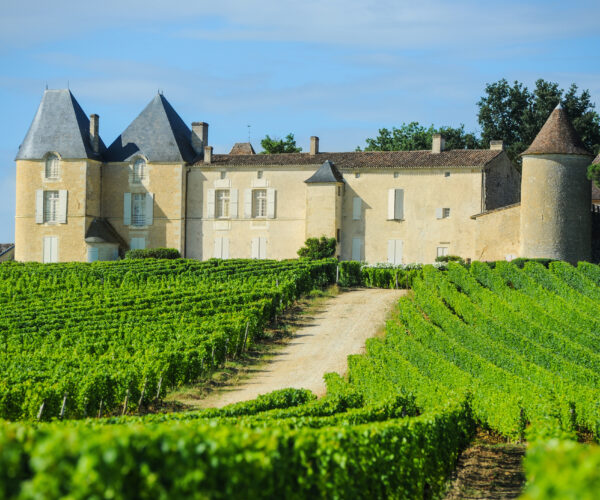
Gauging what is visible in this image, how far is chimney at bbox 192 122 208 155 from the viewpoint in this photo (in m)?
44.4

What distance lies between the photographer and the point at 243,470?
20.7ft

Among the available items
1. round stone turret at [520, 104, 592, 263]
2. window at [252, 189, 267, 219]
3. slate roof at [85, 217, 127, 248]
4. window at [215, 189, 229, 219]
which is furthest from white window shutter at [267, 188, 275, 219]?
round stone turret at [520, 104, 592, 263]

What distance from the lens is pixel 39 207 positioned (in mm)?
42438

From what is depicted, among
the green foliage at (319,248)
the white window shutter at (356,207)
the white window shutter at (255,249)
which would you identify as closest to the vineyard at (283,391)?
the green foliage at (319,248)

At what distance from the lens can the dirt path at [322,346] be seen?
19.9 metres

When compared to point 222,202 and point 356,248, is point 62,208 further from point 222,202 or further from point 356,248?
point 356,248

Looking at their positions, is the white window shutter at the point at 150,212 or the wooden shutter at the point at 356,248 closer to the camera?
the wooden shutter at the point at 356,248

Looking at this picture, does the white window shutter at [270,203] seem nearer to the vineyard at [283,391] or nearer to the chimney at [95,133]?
the vineyard at [283,391]

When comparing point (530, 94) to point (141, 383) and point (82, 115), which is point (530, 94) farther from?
point (141, 383)

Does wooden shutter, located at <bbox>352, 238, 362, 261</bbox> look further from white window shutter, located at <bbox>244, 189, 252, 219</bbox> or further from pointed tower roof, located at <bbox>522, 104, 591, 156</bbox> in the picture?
pointed tower roof, located at <bbox>522, 104, 591, 156</bbox>

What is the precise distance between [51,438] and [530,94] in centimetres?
5028

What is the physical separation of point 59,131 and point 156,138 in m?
5.19

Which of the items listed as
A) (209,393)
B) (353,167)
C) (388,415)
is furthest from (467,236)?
(388,415)

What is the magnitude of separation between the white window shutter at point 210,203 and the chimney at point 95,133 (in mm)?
6726
